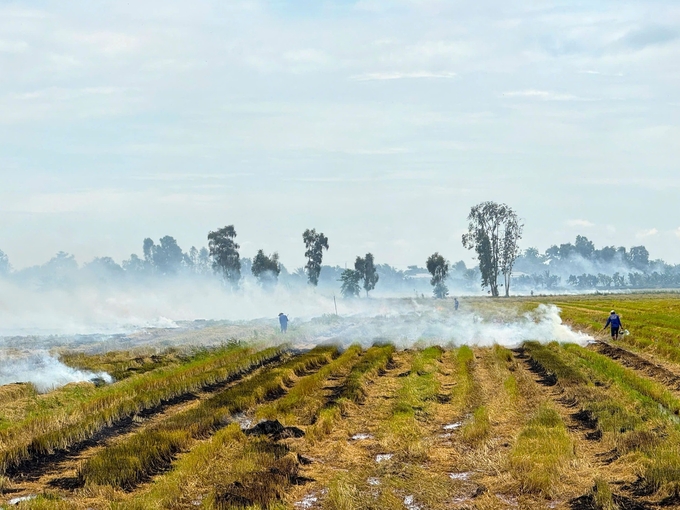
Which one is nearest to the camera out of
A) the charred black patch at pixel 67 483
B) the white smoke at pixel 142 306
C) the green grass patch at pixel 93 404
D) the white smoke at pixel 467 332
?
the charred black patch at pixel 67 483

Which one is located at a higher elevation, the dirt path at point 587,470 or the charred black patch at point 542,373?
the charred black patch at point 542,373

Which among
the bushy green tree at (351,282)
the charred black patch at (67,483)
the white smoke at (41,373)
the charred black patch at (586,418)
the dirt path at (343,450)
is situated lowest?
the dirt path at (343,450)

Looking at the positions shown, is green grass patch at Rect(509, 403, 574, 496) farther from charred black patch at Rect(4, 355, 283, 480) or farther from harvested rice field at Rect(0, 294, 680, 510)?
charred black patch at Rect(4, 355, 283, 480)

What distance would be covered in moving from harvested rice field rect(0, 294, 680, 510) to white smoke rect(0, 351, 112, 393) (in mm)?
1337

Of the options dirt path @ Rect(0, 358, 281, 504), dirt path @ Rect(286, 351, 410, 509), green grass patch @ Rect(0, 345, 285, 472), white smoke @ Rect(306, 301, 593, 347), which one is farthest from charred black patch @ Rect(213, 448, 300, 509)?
white smoke @ Rect(306, 301, 593, 347)

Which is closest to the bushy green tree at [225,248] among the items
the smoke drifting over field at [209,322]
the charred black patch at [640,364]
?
the smoke drifting over field at [209,322]

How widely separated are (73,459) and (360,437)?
6380 millimetres

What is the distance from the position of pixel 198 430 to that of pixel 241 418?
2.79 metres

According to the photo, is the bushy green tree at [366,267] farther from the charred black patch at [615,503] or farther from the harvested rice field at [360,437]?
the charred black patch at [615,503]

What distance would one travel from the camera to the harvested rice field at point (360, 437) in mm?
13539

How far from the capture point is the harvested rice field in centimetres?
1354

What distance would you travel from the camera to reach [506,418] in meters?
20.4

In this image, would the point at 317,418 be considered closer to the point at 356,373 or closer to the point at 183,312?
the point at 356,373

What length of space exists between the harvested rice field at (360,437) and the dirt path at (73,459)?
0.05 m
